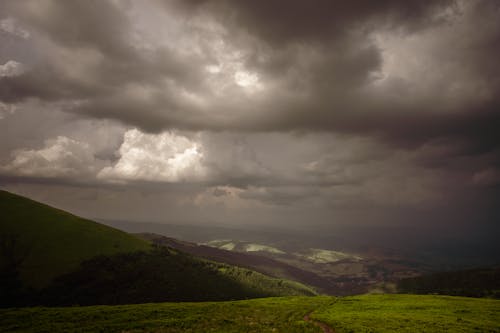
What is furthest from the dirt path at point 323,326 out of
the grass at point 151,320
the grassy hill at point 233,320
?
the grass at point 151,320

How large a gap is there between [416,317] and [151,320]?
42497 millimetres

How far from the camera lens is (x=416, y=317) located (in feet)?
145

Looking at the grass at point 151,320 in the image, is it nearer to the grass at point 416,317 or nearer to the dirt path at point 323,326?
the dirt path at point 323,326

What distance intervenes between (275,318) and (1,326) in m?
37.8

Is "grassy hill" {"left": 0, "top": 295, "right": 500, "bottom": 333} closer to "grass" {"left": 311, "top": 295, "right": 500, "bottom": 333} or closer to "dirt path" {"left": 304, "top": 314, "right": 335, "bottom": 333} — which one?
"grass" {"left": 311, "top": 295, "right": 500, "bottom": 333}

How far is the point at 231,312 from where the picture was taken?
47.7m

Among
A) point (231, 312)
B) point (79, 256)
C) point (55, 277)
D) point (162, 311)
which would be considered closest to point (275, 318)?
point (231, 312)

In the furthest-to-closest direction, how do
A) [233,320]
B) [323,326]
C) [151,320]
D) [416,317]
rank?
[416,317], [233,320], [323,326], [151,320]

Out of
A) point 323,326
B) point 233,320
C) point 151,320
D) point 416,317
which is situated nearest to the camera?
point 151,320

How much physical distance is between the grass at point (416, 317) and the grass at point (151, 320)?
666cm

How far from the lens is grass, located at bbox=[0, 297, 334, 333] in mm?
34438

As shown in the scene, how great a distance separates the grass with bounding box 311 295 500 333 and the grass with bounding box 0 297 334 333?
666 cm

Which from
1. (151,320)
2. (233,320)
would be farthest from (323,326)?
(151,320)

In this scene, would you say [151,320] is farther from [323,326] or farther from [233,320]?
[323,326]
